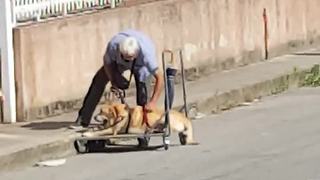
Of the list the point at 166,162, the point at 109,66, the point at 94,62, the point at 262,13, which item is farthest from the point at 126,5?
the point at 166,162

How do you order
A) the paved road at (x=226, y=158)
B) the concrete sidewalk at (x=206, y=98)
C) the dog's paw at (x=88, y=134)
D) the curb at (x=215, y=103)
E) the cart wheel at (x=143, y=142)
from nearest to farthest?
the paved road at (x=226, y=158) → the curb at (x=215, y=103) → the concrete sidewalk at (x=206, y=98) → the dog's paw at (x=88, y=134) → the cart wheel at (x=143, y=142)

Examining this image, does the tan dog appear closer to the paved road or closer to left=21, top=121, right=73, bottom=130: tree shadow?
the paved road

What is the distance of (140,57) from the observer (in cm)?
1182

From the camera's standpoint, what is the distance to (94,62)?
48.5 feet

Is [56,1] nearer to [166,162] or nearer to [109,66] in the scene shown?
[109,66]

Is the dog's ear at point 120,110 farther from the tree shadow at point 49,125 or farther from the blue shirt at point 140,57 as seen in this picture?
the tree shadow at point 49,125

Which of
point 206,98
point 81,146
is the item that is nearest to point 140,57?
point 81,146

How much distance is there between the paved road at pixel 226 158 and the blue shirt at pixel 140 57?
0.84 meters

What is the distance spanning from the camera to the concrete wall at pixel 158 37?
1357cm

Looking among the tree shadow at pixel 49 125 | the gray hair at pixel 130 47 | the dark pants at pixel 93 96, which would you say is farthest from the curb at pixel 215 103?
the gray hair at pixel 130 47

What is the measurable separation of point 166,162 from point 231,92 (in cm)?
460

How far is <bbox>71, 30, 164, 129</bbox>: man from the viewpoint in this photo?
461 inches

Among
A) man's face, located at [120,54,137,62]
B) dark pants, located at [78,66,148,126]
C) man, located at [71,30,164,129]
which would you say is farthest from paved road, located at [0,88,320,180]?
man's face, located at [120,54,137,62]

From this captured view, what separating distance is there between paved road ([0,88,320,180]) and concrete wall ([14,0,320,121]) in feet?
5.66
